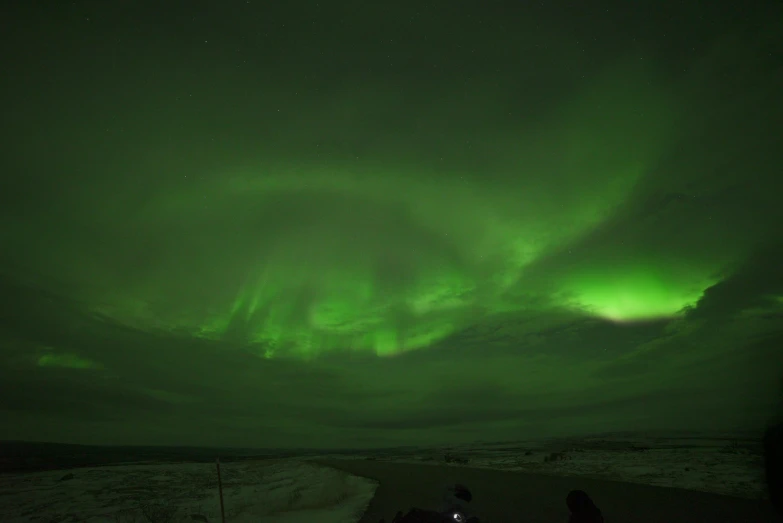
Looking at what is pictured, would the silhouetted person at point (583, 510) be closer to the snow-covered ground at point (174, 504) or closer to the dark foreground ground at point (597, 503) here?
the dark foreground ground at point (597, 503)

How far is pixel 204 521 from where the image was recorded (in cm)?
1964

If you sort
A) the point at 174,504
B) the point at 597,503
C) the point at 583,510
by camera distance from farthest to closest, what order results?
1. the point at 174,504
2. the point at 597,503
3. the point at 583,510

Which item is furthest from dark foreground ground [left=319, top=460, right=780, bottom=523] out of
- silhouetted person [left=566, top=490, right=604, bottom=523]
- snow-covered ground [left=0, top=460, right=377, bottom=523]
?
silhouetted person [left=566, top=490, right=604, bottom=523]

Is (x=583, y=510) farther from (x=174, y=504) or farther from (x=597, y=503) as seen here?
(x=174, y=504)

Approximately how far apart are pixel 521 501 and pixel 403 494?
793cm

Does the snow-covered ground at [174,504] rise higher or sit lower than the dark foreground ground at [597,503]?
lower

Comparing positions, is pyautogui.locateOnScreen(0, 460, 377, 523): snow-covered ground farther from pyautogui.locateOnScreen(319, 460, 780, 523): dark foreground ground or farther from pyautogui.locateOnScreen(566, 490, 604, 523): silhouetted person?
pyautogui.locateOnScreen(566, 490, 604, 523): silhouetted person

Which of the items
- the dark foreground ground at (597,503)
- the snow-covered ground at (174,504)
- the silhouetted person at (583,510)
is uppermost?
the silhouetted person at (583,510)

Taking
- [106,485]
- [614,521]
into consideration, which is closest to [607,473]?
[614,521]

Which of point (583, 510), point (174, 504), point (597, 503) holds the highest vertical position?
point (583, 510)

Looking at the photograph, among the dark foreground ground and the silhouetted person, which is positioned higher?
the silhouetted person

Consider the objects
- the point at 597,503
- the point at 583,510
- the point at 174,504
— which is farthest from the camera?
the point at 174,504

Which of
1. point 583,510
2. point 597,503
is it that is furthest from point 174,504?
point 583,510

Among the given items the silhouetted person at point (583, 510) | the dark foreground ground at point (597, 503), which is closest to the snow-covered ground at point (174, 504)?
the dark foreground ground at point (597, 503)
